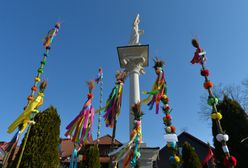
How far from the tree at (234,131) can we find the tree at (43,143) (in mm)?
6018

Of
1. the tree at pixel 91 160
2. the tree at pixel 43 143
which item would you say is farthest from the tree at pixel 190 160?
the tree at pixel 43 143

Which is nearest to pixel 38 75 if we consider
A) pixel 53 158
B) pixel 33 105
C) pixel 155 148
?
pixel 33 105

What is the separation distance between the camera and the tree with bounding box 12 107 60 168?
5824 millimetres

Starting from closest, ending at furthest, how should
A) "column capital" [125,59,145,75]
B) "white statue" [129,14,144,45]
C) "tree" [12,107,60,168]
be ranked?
"tree" [12,107,60,168], "column capital" [125,59,145,75], "white statue" [129,14,144,45]

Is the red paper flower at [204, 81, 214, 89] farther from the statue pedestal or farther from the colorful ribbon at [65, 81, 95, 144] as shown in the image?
the statue pedestal

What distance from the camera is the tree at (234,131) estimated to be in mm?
7262

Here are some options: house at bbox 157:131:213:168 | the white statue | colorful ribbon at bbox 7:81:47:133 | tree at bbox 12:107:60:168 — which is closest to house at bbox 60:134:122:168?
house at bbox 157:131:213:168

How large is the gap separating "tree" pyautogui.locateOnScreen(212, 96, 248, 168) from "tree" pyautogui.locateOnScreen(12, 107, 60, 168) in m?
6.02

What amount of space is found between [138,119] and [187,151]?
29.4ft

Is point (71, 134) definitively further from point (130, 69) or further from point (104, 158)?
point (104, 158)

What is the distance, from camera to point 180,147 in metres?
24.8

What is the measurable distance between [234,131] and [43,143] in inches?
271

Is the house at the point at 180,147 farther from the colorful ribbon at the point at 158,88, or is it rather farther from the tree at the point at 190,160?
the colorful ribbon at the point at 158,88

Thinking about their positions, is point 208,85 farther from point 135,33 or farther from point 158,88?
point 135,33
